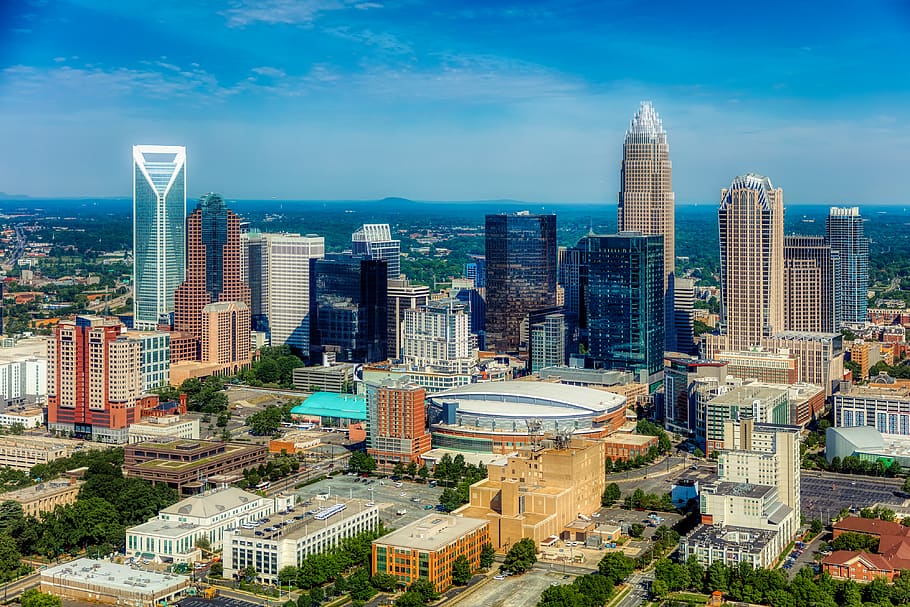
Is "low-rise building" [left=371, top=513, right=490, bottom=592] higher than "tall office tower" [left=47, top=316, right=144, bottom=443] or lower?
lower

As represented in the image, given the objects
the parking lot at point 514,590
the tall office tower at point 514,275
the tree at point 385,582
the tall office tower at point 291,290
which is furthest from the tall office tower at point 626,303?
the tree at point 385,582

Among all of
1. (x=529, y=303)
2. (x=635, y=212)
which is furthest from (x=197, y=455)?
(x=635, y=212)

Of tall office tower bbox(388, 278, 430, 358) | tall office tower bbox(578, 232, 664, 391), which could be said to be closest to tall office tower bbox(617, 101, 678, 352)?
tall office tower bbox(578, 232, 664, 391)

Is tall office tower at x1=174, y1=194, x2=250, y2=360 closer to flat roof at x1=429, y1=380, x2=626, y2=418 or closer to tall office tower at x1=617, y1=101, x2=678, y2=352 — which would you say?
flat roof at x1=429, y1=380, x2=626, y2=418

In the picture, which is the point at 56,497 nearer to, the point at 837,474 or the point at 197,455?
the point at 197,455

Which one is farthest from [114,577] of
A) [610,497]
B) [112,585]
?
[610,497]

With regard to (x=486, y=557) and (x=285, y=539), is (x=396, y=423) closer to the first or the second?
(x=486, y=557)
